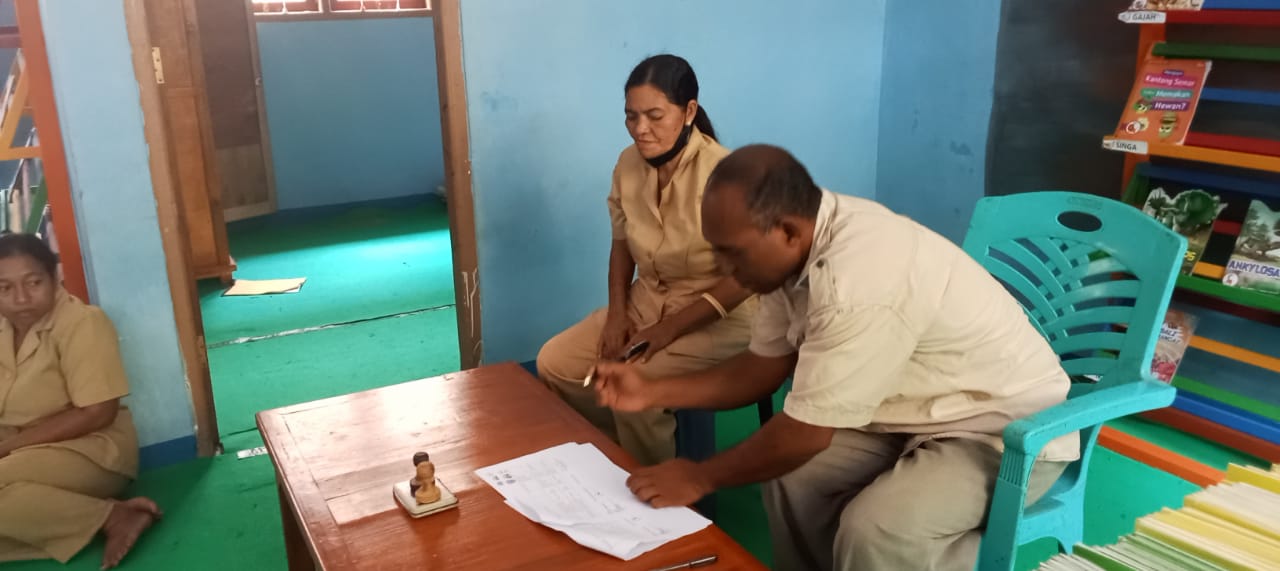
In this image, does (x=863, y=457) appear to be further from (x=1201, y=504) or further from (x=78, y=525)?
(x=78, y=525)

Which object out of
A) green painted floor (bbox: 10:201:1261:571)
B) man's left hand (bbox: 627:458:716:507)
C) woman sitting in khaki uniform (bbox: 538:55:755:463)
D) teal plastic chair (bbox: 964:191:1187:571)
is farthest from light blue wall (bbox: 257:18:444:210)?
man's left hand (bbox: 627:458:716:507)

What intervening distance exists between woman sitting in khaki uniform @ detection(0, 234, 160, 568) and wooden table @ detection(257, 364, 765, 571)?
2.11 feet

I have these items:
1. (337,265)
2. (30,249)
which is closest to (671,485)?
(30,249)

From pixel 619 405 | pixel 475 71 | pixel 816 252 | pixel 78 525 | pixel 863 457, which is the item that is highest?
pixel 475 71

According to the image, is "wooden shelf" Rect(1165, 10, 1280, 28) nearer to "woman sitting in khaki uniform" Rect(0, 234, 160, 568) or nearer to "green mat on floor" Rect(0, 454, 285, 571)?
"green mat on floor" Rect(0, 454, 285, 571)

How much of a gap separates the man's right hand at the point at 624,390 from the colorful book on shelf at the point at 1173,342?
1.86 m

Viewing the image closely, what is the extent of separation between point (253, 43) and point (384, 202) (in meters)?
1.32

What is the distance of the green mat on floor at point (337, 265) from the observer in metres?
4.08

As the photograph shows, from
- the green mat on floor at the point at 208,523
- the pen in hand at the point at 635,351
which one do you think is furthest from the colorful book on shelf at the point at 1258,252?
the green mat on floor at the point at 208,523

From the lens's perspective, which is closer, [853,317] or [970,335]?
[853,317]

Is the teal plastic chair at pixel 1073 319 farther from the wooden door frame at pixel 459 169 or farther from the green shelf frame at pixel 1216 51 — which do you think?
the wooden door frame at pixel 459 169

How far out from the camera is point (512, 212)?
310 centimetres

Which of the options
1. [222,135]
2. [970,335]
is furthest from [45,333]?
[222,135]

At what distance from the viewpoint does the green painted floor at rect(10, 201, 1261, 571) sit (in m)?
2.34
